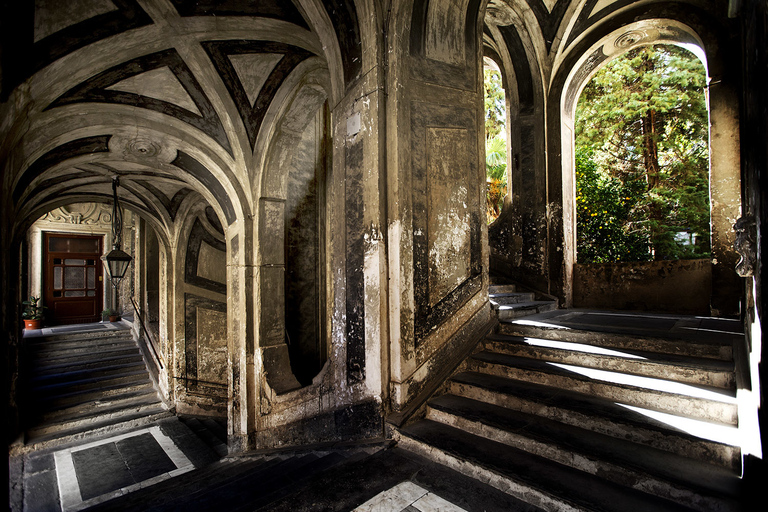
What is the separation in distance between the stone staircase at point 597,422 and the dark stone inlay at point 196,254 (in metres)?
7.64

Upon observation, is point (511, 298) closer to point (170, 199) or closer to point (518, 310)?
point (518, 310)

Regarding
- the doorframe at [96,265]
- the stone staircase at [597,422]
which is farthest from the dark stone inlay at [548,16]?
the doorframe at [96,265]

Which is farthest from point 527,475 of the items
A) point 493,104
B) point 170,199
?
point 493,104

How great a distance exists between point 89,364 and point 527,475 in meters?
10.7

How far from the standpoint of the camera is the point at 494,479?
1.92m

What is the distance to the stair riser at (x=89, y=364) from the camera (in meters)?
8.41

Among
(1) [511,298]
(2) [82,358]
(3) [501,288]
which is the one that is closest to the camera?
(1) [511,298]

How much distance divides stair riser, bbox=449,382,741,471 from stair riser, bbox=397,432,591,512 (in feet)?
1.89

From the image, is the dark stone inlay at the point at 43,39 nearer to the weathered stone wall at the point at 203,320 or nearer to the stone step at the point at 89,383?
the weathered stone wall at the point at 203,320

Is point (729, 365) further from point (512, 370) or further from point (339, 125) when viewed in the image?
point (339, 125)

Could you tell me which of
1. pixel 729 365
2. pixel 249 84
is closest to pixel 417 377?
pixel 729 365

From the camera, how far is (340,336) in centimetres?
310

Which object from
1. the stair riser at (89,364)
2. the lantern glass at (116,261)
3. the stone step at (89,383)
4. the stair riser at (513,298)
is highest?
the lantern glass at (116,261)

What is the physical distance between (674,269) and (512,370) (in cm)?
315
